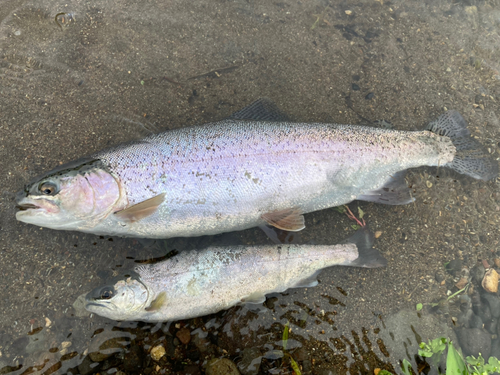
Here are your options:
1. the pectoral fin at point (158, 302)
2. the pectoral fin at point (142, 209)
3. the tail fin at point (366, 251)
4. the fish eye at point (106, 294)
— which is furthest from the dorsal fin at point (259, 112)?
the fish eye at point (106, 294)

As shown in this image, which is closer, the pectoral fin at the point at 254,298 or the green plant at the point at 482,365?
the pectoral fin at the point at 254,298

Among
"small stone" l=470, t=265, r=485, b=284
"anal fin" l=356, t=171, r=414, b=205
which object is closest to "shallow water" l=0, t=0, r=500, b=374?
"small stone" l=470, t=265, r=485, b=284

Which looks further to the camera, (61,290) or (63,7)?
(63,7)

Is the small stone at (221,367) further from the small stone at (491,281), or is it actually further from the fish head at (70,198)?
the small stone at (491,281)

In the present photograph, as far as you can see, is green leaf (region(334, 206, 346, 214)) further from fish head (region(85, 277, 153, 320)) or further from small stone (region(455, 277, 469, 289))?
fish head (region(85, 277, 153, 320))

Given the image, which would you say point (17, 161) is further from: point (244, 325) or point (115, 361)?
point (244, 325)

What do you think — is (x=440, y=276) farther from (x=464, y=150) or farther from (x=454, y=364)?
(x=464, y=150)

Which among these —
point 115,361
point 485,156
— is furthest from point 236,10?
point 115,361
